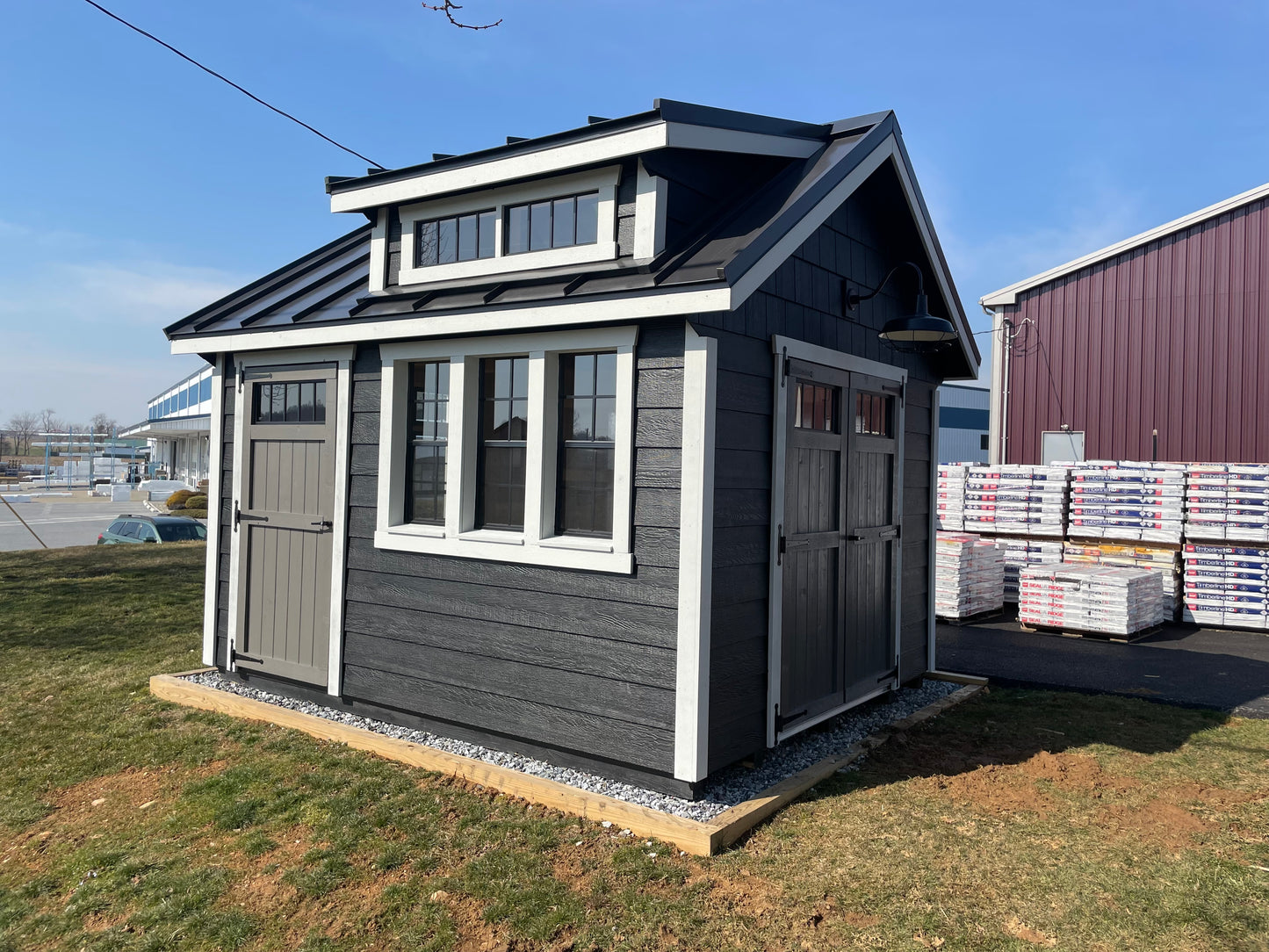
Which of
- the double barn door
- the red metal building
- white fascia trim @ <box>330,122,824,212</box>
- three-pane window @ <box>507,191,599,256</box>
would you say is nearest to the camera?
white fascia trim @ <box>330,122,824,212</box>

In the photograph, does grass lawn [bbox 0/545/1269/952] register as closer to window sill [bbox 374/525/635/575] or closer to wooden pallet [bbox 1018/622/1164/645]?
window sill [bbox 374/525/635/575]

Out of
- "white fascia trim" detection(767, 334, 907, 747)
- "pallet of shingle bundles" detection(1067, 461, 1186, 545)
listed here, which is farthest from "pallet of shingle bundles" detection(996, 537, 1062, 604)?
"white fascia trim" detection(767, 334, 907, 747)

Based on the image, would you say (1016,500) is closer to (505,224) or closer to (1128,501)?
(1128,501)

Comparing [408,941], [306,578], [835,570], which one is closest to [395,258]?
A: [306,578]

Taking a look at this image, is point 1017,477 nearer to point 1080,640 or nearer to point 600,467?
point 1080,640

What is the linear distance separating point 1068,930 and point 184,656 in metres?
8.22

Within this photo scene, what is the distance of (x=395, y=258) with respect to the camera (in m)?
6.48

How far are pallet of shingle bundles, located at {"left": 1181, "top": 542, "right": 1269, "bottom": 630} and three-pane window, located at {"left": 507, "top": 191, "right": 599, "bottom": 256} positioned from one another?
10527mm

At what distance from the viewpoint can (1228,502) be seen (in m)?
11.5

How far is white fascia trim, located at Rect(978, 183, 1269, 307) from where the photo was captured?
46.1 feet

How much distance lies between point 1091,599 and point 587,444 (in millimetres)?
8092

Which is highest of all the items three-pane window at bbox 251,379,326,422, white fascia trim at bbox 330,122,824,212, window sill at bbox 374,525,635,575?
white fascia trim at bbox 330,122,824,212

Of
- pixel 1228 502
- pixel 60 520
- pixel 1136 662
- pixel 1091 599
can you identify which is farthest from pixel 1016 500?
pixel 60 520

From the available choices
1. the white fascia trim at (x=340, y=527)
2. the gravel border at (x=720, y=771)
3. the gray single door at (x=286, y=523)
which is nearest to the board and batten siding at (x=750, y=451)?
the gravel border at (x=720, y=771)
